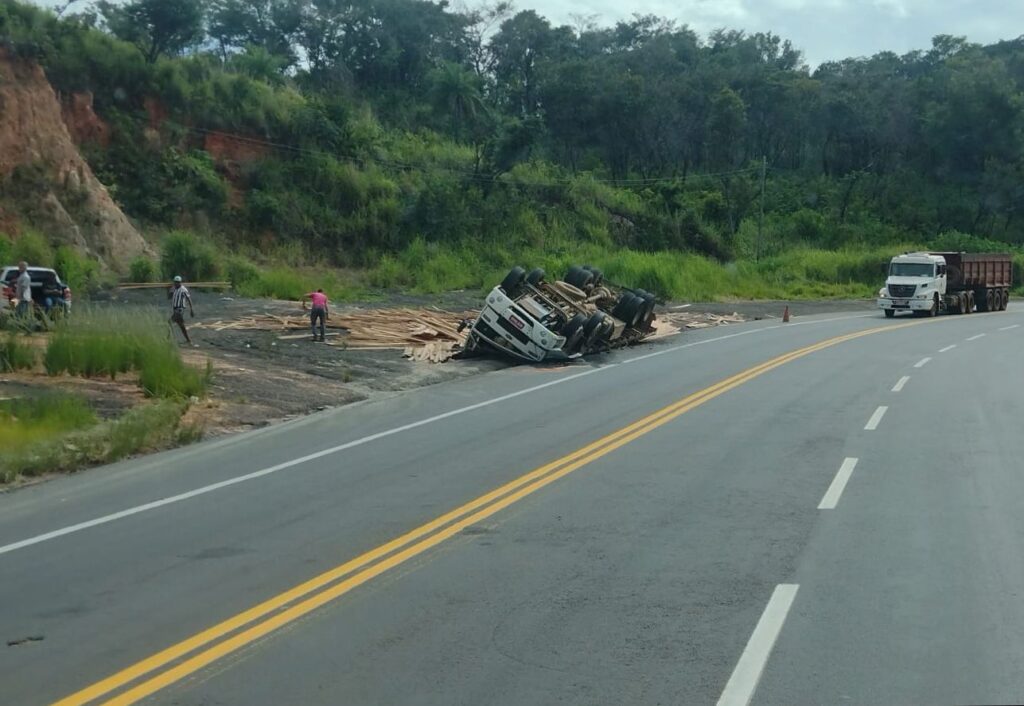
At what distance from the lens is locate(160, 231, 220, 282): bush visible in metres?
44.2

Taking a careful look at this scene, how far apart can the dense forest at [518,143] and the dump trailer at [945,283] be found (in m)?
9.76

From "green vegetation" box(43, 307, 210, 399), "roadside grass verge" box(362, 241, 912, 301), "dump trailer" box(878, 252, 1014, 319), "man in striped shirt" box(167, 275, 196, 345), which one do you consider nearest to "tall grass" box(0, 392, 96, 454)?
"green vegetation" box(43, 307, 210, 399)

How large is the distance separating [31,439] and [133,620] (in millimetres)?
7587

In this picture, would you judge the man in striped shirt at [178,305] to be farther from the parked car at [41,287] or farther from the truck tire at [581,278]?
the truck tire at [581,278]

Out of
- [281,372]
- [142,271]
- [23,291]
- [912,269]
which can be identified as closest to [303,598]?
[281,372]

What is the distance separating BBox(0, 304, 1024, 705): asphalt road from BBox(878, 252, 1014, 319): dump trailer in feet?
98.3

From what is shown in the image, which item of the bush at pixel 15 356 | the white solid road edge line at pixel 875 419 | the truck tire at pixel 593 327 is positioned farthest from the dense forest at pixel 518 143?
the white solid road edge line at pixel 875 419

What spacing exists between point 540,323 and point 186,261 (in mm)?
21936

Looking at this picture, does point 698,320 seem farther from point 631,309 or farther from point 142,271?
point 142,271

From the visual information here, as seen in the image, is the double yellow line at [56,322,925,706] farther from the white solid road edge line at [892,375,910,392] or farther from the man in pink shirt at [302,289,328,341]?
the man in pink shirt at [302,289,328,341]

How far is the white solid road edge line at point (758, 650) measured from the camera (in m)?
6.26

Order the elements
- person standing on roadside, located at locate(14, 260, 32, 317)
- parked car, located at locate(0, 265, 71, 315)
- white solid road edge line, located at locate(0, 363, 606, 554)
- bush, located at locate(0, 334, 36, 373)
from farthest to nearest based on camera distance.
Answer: parked car, located at locate(0, 265, 71, 315)
person standing on roadside, located at locate(14, 260, 32, 317)
bush, located at locate(0, 334, 36, 373)
white solid road edge line, located at locate(0, 363, 606, 554)

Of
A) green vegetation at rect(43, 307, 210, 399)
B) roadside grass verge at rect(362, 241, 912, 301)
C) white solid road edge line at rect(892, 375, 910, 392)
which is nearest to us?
green vegetation at rect(43, 307, 210, 399)

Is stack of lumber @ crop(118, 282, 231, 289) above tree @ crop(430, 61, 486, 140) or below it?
below
